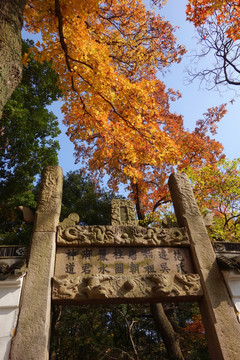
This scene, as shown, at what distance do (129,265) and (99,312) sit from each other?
8.57 m

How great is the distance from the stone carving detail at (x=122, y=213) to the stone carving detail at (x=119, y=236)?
354 mm

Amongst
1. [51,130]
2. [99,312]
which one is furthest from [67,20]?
[99,312]

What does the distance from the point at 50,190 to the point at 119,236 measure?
5.70ft

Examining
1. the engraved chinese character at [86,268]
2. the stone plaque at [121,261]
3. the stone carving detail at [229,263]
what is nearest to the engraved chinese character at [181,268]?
the stone plaque at [121,261]

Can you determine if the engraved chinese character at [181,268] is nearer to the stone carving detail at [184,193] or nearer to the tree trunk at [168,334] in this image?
the stone carving detail at [184,193]

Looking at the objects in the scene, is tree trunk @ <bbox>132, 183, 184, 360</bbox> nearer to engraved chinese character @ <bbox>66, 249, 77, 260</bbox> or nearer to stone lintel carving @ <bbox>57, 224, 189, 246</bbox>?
stone lintel carving @ <bbox>57, 224, 189, 246</bbox>

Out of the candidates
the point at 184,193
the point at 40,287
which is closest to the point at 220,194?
the point at 184,193

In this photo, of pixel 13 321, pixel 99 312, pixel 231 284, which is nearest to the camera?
pixel 13 321

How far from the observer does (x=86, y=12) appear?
725cm

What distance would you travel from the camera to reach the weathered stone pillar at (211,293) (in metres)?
3.45

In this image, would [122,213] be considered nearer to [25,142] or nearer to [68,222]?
[68,222]

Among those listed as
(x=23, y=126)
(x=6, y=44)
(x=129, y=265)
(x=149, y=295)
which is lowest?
(x=149, y=295)

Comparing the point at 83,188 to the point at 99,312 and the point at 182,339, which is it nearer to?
the point at 99,312

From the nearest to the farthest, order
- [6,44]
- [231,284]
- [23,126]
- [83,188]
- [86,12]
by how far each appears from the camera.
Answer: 1. [6,44]
2. [231,284]
3. [86,12]
4. [23,126]
5. [83,188]
